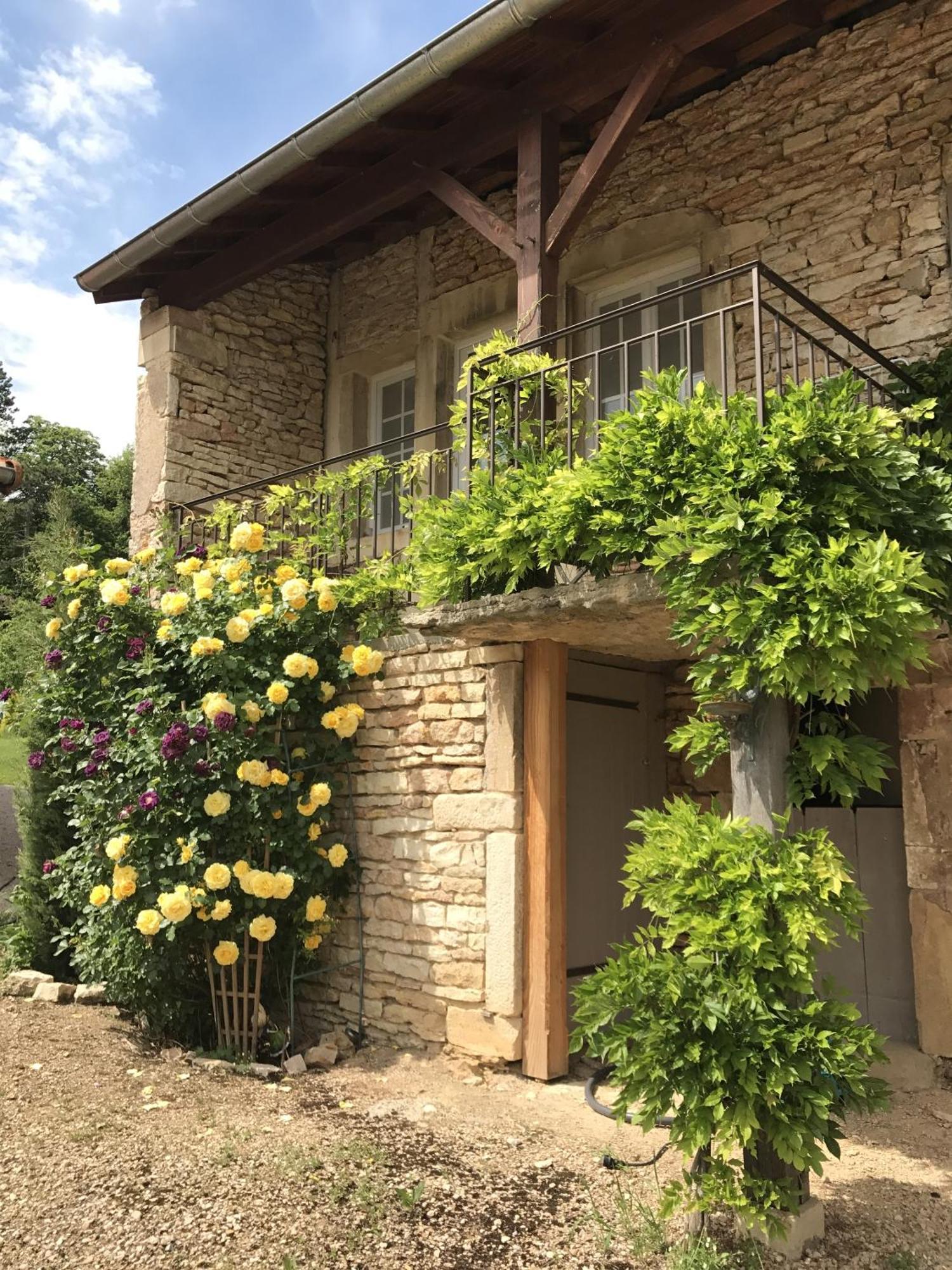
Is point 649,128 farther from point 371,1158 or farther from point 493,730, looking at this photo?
point 371,1158

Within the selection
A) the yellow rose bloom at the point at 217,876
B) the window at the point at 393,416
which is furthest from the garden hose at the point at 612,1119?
the window at the point at 393,416

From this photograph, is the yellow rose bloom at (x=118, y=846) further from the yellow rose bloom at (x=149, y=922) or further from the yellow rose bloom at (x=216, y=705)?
the yellow rose bloom at (x=216, y=705)

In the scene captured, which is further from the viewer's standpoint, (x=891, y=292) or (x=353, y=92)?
(x=353, y=92)

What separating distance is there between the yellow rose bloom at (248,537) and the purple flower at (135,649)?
30.3 inches

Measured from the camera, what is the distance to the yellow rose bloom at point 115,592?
5723mm

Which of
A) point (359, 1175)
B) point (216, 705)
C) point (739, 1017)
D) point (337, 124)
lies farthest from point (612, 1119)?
point (337, 124)

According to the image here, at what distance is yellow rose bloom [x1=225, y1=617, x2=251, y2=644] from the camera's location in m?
5.33

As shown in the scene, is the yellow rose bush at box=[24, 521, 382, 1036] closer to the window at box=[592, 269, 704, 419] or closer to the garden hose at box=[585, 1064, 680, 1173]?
the garden hose at box=[585, 1064, 680, 1173]

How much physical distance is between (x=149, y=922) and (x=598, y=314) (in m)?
4.57

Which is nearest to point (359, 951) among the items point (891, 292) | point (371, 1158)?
point (371, 1158)

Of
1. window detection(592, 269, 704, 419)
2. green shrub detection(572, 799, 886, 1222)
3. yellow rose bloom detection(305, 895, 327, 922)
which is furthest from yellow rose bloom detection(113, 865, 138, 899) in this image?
window detection(592, 269, 704, 419)

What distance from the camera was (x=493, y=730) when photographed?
5.06 m

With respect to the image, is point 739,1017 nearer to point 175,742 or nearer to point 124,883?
point 175,742

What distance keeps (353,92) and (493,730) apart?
12.1 ft
